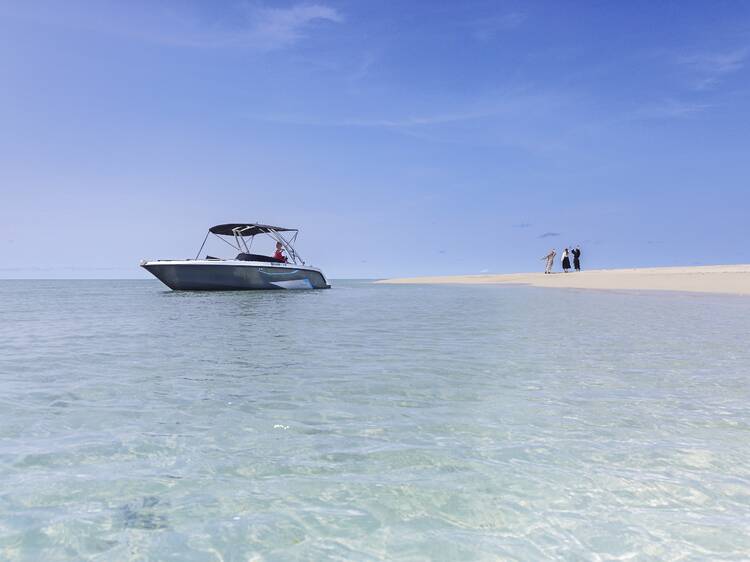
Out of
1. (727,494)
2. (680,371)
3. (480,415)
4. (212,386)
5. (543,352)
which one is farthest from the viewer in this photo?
(543,352)

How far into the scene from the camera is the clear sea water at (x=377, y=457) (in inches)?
100

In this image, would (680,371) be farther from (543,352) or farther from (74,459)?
(74,459)

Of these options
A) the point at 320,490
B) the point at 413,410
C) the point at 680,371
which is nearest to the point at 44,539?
the point at 320,490

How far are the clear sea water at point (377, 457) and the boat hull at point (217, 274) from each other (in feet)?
68.3

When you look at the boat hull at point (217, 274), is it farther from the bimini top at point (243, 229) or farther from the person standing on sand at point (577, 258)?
the person standing on sand at point (577, 258)

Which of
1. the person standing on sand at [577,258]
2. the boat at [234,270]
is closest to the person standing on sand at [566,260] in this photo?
the person standing on sand at [577,258]

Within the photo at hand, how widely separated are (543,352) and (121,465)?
6783 millimetres

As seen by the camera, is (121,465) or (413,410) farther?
(413,410)

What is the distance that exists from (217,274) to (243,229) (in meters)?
4.88

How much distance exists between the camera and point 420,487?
3.11m

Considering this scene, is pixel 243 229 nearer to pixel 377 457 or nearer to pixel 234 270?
pixel 234 270

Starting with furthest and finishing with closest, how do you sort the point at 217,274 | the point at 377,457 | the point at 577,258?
the point at 577,258, the point at 217,274, the point at 377,457

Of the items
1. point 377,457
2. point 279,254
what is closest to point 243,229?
point 279,254

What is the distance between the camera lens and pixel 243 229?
107ft
